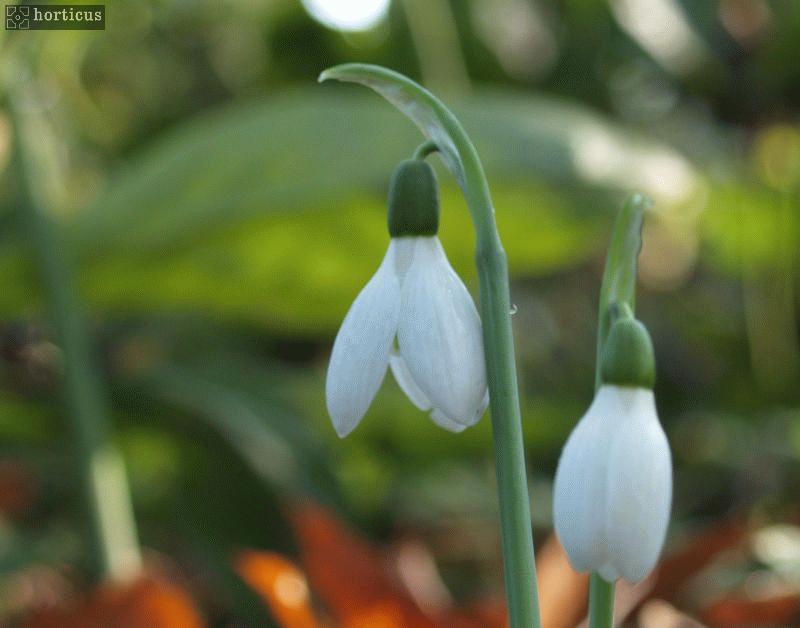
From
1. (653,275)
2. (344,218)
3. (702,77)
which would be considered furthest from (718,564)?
(653,275)

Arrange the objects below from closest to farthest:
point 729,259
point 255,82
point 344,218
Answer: point 344,218
point 729,259
point 255,82

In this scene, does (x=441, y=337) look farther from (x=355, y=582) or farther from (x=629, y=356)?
(x=355, y=582)

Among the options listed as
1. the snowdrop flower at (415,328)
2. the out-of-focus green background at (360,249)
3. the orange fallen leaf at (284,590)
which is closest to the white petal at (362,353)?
the snowdrop flower at (415,328)

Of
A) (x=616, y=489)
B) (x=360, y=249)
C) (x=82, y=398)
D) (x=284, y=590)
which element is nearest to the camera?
(x=616, y=489)

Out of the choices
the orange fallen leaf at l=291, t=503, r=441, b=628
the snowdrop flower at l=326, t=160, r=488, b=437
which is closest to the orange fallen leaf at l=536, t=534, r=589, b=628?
the orange fallen leaf at l=291, t=503, r=441, b=628

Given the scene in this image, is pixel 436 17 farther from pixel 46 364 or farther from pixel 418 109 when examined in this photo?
pixel 418 109

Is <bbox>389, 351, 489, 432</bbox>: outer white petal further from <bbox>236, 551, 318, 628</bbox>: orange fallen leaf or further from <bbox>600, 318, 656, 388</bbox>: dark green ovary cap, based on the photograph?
<bbox>236, 551, 318, 628</bbox>: orange fallen leaf

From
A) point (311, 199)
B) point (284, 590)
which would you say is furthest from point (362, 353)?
point (311, 199)
